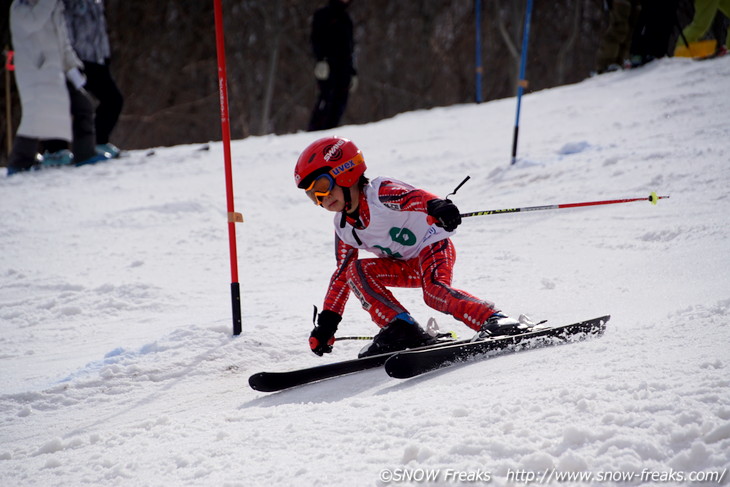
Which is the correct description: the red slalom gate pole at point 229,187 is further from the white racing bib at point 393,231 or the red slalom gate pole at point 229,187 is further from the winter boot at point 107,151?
the winter boot at point 107,151

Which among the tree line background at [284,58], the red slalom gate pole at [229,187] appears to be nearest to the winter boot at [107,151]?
the red slalom gate pole at [229,187]

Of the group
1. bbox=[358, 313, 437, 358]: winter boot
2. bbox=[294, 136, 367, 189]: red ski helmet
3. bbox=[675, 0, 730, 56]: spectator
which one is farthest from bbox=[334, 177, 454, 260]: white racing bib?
bbox=[675, 0, 730, 56]: spectator

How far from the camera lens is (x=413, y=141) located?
392 inches

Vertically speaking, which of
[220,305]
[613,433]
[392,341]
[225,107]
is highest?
[225,107]

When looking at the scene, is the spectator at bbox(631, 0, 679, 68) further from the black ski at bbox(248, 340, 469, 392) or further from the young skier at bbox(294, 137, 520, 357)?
the black ski at bbox(248, 340, 469, 392)

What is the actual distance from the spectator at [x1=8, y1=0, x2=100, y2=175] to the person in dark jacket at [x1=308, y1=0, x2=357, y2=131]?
144 inches

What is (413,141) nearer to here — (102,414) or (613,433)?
(102,414)

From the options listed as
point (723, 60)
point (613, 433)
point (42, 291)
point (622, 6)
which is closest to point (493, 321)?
point (613, 433)

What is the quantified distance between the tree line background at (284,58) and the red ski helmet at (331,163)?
19.3 metres

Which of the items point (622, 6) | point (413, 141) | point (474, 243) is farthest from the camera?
point (622, 6)

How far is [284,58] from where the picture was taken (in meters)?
22.7

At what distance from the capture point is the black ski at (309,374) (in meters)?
3.22

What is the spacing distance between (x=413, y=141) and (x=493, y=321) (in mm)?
6904

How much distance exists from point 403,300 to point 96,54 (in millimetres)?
7131
